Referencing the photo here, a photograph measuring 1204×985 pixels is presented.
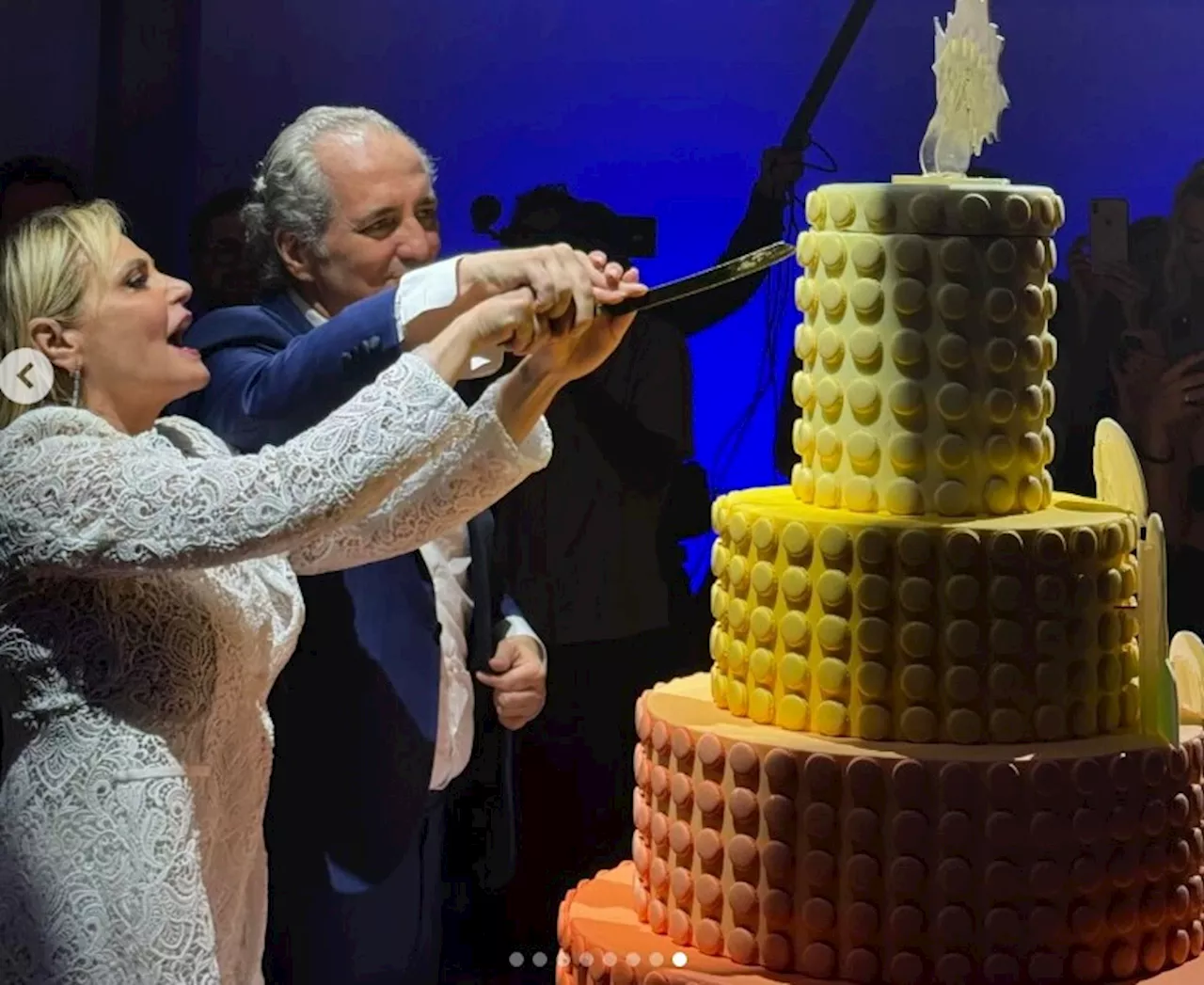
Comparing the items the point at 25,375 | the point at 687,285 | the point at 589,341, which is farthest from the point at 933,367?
the point at 25,375

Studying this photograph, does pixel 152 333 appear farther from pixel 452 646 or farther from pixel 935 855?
pixel 935 855

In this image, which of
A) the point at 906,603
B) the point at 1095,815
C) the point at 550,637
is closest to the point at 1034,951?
the point at 1095,815

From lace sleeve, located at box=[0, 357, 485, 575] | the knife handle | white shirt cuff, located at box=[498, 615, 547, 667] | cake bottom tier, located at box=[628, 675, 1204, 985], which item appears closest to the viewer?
lace sleeve, located at box=[0, 357, 485, 575]

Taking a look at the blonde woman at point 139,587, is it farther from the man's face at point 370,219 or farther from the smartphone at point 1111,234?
the smartphone at point 1111,234

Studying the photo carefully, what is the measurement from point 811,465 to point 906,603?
0.21 metres

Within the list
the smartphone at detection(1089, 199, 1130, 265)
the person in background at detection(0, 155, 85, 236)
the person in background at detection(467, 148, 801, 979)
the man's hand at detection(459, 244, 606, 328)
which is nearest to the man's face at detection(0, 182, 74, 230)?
the person in background at detection(0, 155, 85, 236)

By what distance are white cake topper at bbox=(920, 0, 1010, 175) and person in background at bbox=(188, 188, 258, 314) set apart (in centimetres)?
80

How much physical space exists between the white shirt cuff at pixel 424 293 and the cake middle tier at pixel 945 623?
0.45m

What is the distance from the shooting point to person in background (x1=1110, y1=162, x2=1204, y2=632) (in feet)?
8.64

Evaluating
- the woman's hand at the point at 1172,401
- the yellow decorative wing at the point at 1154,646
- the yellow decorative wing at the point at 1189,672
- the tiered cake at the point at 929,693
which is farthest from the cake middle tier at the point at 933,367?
the woman's hand at the point at 1172,401

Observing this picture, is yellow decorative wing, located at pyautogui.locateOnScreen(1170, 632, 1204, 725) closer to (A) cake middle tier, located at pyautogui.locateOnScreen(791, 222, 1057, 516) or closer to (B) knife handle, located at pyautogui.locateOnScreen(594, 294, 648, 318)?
(A) cake middle tier, located at pyautogui.locateOnScreen(791, 222, 1057, 516)

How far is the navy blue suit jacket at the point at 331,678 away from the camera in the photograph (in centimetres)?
211

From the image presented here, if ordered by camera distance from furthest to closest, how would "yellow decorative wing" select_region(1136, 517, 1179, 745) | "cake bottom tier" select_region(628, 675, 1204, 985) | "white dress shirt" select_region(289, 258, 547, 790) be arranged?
1. "white dress shirt" select_region(289, 258, 547, 790)
2. "yellow decorative wing" select_region(1136, 517, 1179, 745)
3. "cake bottom tier" select_region(628, 675, 1204, 985)

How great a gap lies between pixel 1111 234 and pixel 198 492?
1525 millimetres
